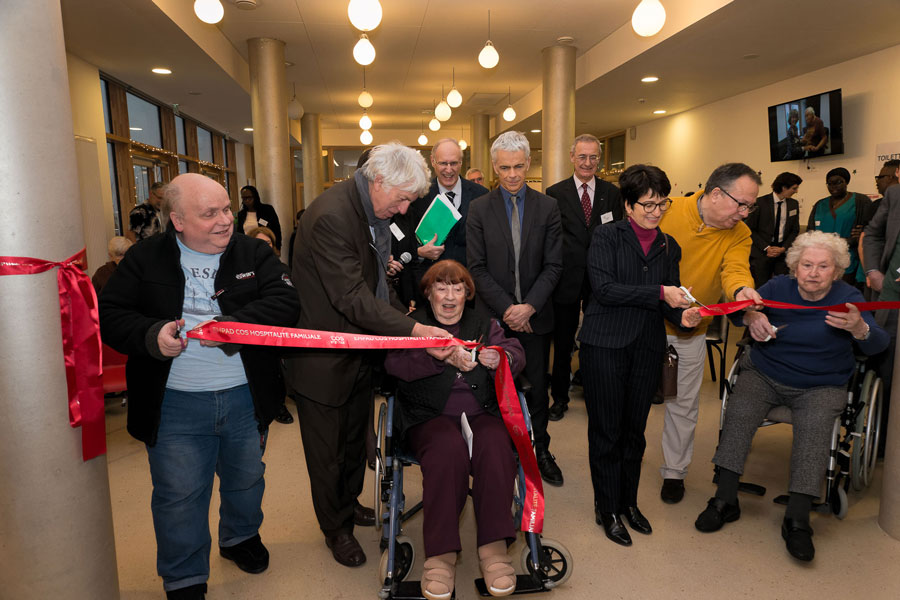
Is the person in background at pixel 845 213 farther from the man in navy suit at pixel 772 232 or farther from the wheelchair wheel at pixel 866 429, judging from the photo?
the wheelchair wheel at pixel 866 429

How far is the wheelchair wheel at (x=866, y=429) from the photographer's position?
9.52 ft

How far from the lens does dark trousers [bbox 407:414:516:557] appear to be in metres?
2.18

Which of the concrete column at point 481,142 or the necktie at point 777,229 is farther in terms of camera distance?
the concrete column at point 481,142

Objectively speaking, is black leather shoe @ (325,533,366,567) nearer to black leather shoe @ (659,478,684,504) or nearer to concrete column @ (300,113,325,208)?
black leather shoe @ (659,478,684,504)

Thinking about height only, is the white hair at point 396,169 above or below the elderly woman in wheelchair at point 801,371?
above

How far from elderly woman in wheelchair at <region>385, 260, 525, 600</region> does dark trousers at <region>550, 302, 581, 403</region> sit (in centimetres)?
156

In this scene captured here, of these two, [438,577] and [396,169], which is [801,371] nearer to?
[438,577]

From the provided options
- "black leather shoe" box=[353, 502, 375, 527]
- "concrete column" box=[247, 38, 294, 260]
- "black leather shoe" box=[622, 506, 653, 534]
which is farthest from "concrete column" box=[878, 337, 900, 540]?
"concrete column" box=[247, 38, 294, 260]

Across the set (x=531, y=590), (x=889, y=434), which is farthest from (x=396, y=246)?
(x=889, y=434)

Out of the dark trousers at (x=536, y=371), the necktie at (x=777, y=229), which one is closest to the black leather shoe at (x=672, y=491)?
the dark trousers at (x=536, y=371)

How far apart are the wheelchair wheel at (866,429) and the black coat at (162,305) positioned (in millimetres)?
2765

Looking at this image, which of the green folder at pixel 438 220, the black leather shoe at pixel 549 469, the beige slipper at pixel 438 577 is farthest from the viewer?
the black leather shoe at pixel 549 469

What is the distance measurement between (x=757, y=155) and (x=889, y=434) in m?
7.71

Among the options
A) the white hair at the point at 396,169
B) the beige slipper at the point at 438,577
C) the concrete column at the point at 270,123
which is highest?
the concrete column at the point at 270,123
